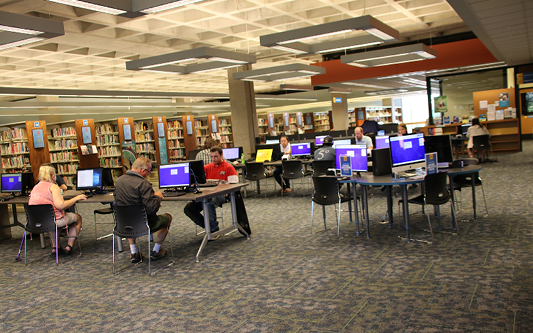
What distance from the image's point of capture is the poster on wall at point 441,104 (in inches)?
601

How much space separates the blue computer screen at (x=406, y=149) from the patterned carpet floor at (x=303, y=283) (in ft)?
2.85

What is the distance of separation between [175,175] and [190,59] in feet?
8.75

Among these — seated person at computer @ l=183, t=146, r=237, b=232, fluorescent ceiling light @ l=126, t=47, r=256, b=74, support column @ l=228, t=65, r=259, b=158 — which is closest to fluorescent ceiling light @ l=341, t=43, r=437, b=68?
fluorescent ceiling light @ l=126, t=47, r=256, b=74

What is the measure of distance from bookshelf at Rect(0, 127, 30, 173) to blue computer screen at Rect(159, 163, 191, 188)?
761 centimetres

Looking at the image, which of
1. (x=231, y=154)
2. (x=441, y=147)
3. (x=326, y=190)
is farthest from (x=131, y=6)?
(x=231, y=154)

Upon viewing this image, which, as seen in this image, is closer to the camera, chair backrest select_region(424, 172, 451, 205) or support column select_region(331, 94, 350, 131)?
chair backrest select_region(424, 172, 451, 205)

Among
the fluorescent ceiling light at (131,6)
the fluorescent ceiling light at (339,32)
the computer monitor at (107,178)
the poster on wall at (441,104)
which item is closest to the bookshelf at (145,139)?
the computer monitor at (107,178)

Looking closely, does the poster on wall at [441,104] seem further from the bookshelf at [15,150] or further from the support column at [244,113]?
the bookshelf at [15,150]

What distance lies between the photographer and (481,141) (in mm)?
11508

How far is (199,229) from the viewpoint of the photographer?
6.48 meters

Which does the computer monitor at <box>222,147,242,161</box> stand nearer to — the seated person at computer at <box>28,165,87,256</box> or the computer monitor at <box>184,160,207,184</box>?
the computer monitor at <box>184,160,207,184</box>

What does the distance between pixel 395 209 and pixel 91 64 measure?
8819 millimetres

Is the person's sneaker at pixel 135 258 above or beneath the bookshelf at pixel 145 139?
beneath

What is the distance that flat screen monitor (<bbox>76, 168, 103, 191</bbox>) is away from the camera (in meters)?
6.70
